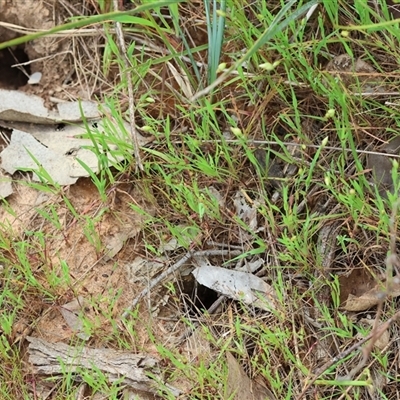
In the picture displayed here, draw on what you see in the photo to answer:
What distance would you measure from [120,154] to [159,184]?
0.18 m

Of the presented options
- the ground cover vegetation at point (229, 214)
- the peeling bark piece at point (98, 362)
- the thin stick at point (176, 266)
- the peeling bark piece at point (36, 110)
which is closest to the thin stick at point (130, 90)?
the ground cover vegetation at point (229, 214)

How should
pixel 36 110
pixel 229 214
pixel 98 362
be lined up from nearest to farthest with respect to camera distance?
pixel 98 362
pixel 229 214
pixel 36 110

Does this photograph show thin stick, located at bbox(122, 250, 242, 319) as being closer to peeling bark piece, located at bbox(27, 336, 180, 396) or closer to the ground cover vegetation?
the ground cover vegetation

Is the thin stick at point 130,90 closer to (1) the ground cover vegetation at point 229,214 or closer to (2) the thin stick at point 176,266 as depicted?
(1) the ground cover vegetation at point 229,214

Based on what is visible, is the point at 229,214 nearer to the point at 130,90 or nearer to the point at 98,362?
the point at 130,90

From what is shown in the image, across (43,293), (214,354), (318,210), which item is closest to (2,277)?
(43,293)

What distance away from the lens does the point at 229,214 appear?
190 cm

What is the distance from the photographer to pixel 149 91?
1971 mm

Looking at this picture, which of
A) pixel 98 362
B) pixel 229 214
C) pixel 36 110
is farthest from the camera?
pixel 36 110

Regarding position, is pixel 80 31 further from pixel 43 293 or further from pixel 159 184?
pixel 43 293

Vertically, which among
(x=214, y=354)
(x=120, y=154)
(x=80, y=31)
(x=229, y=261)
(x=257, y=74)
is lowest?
(x=214, y=354)

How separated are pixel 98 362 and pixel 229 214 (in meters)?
0.68

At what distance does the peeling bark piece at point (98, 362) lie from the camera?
1754mm

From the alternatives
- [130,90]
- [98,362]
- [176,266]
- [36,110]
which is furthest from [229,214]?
[36,110]
